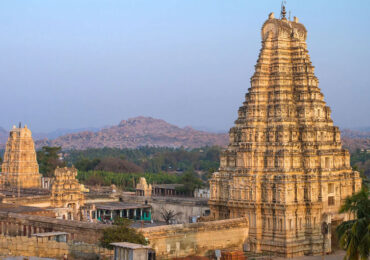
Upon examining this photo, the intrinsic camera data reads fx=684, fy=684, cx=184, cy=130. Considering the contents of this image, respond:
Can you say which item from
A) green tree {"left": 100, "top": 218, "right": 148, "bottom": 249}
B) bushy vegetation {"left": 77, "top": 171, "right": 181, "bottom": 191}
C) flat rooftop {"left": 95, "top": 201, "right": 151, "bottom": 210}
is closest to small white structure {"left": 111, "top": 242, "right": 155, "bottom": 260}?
green tree {"left": 100, "top": 218, "right": 148, "bottom": 249}

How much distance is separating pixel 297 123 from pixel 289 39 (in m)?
5.23

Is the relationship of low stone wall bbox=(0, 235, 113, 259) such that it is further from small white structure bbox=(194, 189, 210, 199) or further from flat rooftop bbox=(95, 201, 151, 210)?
small white structure bbox=(194, 189, 210, 199)

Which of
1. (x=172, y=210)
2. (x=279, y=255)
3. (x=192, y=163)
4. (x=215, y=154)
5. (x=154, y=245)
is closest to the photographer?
(x=154, y=245)

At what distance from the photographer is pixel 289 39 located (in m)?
39.7

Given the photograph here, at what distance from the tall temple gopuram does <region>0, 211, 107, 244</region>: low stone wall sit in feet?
27.2

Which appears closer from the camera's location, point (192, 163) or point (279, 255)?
point (279, 255)

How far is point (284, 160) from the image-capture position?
3606 cm

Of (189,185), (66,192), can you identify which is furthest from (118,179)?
(66,192)

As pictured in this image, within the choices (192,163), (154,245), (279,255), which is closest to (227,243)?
(279,255)

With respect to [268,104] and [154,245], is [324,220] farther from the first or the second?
[154,245]

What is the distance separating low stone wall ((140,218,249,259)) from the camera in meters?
32.4

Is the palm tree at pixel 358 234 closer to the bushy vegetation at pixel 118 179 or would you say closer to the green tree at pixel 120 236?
the green tree at pixel 120 236

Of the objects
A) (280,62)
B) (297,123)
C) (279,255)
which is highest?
(280,62)

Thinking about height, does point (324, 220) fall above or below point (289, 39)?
below
